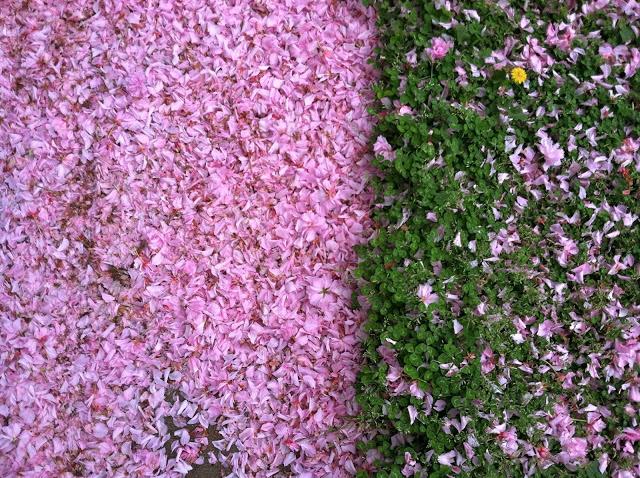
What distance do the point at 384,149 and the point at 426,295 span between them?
627 mm

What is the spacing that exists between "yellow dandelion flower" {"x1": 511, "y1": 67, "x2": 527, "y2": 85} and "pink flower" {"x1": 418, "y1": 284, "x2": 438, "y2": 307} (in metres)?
0.95

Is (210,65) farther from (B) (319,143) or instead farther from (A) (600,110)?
(A) (600,110)

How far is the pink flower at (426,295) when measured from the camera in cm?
214

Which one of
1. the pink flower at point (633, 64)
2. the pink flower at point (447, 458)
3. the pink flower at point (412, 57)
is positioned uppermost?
the pink flower at point (633, 64)

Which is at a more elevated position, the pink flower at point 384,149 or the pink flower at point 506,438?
the pink flower at point 384,149

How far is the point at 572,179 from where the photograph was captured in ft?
7.73

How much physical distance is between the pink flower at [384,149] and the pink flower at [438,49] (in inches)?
15.4

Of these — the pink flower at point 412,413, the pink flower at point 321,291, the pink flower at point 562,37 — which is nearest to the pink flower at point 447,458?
the pink flower at point 412,413

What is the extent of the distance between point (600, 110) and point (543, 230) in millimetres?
567

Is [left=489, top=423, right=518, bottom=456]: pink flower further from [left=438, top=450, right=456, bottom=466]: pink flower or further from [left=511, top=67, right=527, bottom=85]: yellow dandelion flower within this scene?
[left=511, top=67, right=527, bottom=85]: yellow dandelion flower

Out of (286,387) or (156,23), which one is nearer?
(286,387)

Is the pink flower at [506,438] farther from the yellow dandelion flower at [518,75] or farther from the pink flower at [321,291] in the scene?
the yellow dandelion flower at [518,75]

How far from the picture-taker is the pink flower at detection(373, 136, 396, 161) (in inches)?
91.1

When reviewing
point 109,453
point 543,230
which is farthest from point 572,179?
point 109,453
